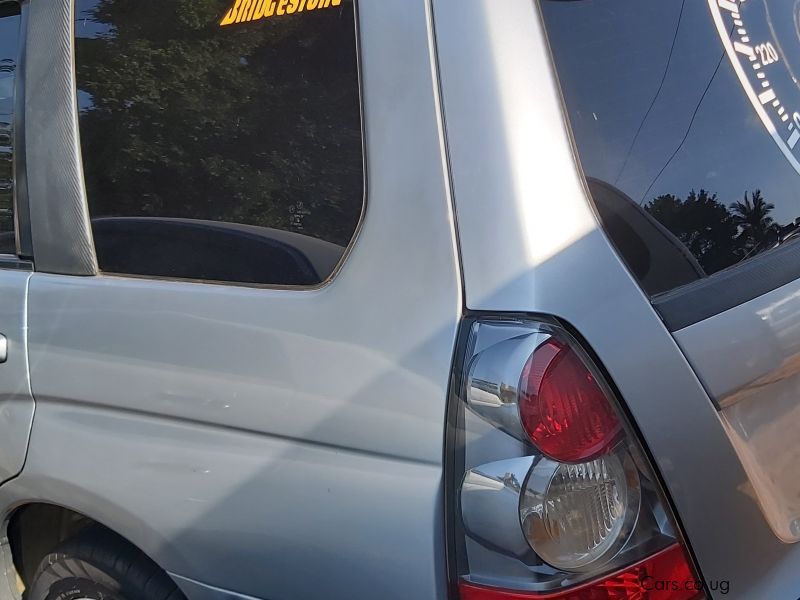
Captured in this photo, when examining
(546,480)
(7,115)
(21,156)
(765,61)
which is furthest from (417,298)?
(7,115)

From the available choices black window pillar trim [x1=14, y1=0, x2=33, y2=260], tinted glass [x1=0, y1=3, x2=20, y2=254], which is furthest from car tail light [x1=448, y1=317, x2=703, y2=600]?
tinted glass [x1=0, y1=3, x2=20, y2=254]

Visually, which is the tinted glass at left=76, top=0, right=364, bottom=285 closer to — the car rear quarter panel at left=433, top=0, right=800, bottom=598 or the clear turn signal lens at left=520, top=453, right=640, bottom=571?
the car rear quarter panel at left=433, top=0, right=800, bottom=598

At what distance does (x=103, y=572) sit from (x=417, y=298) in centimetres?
107

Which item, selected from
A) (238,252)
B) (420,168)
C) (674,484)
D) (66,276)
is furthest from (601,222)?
(66,276)

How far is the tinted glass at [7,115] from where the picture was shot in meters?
1.79

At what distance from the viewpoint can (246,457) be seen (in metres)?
1.39

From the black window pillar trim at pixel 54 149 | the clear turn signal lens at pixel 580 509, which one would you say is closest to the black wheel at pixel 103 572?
→ the black window pillar trim at pixel 54 149

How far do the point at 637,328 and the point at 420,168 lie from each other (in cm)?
44

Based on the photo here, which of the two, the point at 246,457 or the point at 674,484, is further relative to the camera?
the point at 246,457

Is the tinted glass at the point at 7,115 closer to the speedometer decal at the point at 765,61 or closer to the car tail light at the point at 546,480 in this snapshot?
the car tail light at the point at 546,480

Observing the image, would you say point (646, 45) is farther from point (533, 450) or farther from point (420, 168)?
point (533, 450)

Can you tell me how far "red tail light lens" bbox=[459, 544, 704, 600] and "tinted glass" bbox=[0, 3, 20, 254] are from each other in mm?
1414

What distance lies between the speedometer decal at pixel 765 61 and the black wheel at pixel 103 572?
165 centimetres

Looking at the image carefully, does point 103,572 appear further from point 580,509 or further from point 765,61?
point 765,61
